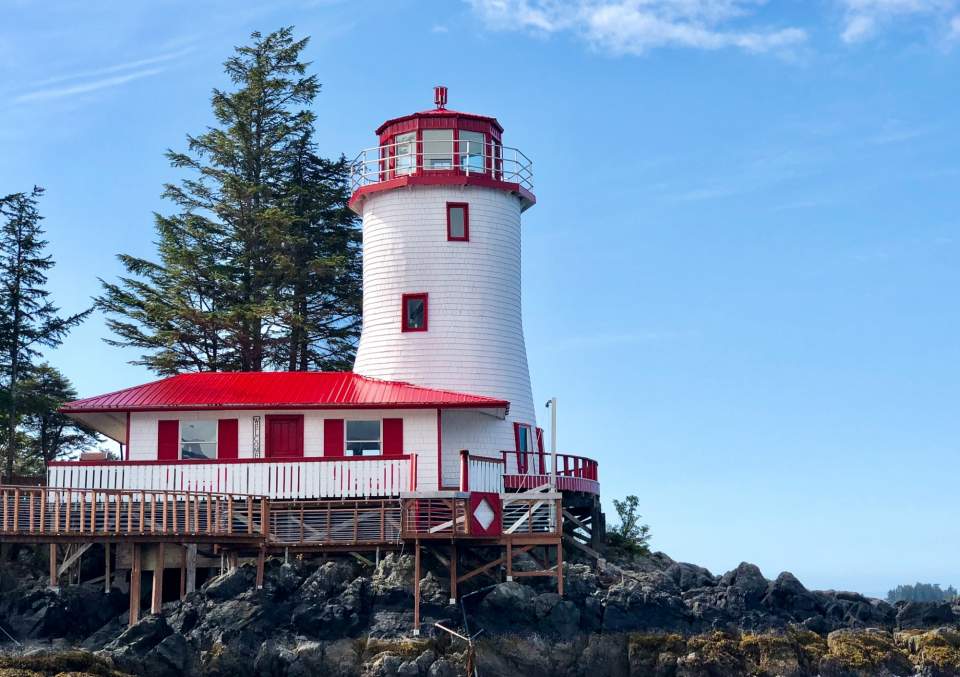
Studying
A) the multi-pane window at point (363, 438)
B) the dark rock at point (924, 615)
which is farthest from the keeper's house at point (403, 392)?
the dark rock at point (924, 615)

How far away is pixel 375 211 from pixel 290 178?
454 inches

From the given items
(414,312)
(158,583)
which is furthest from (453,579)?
(414,312)

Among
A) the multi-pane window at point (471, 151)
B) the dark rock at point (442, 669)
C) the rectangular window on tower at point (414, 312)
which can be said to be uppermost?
the multi-pane window at point (471, 151)

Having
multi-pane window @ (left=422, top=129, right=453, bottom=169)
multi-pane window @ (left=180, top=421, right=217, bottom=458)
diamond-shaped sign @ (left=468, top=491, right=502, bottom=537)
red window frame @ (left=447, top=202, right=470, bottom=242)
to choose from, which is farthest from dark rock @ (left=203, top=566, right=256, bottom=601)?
multi-pane window @ (left=422, top=129, right=453, bottom=169)

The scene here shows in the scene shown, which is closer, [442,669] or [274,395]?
[442,669]

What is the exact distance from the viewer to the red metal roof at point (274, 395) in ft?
121

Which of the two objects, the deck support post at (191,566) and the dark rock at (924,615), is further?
the dark rock at (924,615)

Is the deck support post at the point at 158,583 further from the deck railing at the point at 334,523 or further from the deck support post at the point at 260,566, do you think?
the deck railing at the point at 334,523

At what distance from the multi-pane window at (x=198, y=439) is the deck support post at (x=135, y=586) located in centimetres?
484

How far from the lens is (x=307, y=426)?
3725 cm

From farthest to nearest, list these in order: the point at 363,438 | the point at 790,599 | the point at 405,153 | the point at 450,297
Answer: the point at 405,153
the point at 450,297
the point at 363,438
the point at 790,599

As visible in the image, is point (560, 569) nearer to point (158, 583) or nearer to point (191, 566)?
point (191, 566)

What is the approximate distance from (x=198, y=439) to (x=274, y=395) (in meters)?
2.25

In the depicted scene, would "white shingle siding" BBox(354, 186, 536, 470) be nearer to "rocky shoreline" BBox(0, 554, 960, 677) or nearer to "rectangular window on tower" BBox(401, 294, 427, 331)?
"rectangular window on tower" BBox(401, 294, 427, 331)
